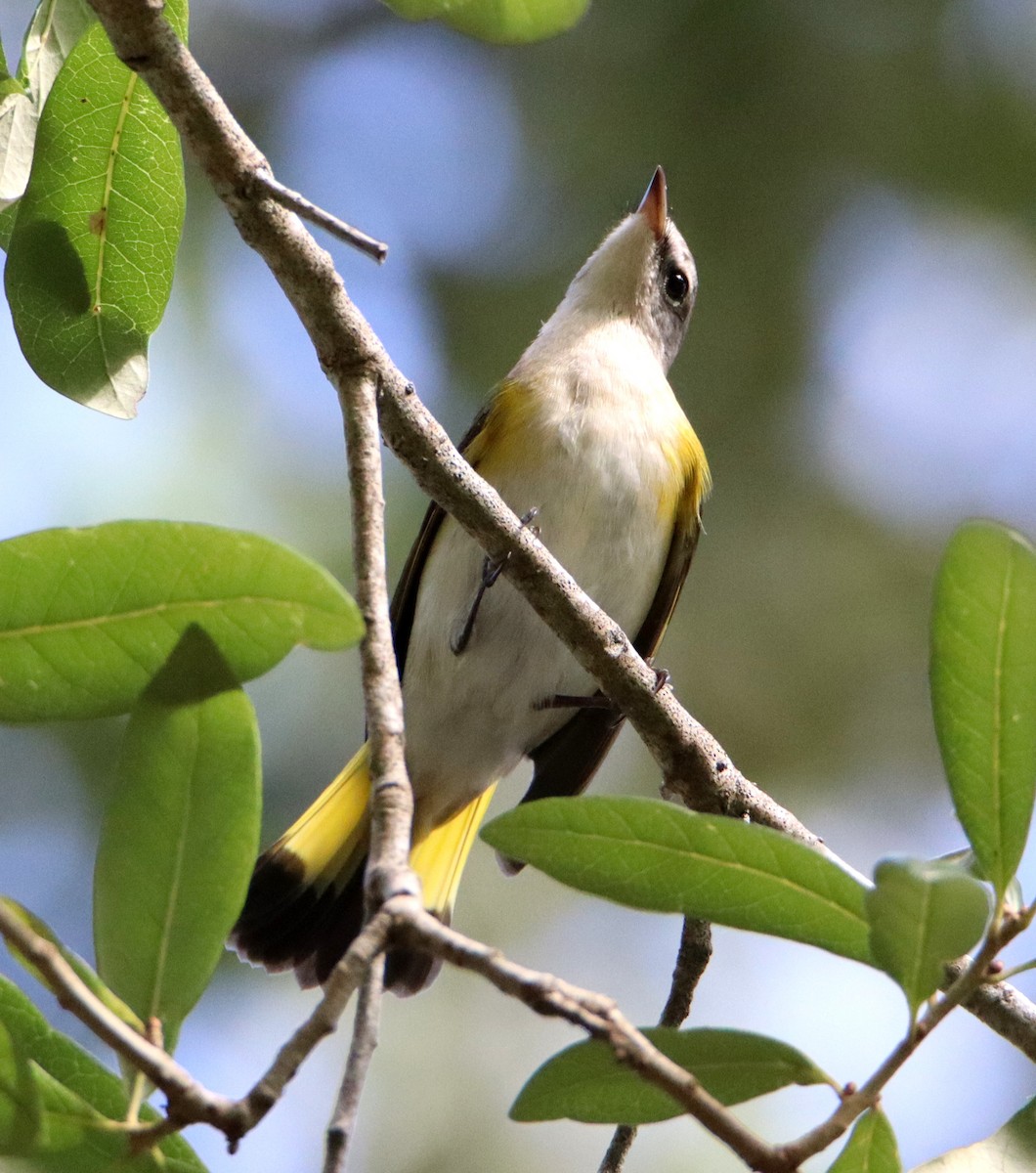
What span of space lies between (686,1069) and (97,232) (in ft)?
4.80

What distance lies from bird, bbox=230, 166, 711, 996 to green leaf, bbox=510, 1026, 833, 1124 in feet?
6.46

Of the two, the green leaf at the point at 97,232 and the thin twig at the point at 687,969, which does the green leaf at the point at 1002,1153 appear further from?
the green leaf at the point at 97,232

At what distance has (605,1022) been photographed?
1.05 meters

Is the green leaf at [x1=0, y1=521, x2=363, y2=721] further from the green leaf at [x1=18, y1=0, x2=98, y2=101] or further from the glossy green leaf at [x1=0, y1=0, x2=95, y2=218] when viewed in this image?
the green leaf at [x1=18, y1=0, x2=98, y2=101]

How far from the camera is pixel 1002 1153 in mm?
1556

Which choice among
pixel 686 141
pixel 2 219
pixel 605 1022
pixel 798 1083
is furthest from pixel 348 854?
pixel 686 141

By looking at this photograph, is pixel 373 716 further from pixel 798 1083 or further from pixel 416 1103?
pixel 416 1103

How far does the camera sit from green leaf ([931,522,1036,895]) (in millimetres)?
1339

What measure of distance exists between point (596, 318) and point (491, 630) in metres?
1.13

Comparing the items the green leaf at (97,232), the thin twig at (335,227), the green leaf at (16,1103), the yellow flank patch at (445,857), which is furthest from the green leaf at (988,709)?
the yellow flank patch at (445,857)

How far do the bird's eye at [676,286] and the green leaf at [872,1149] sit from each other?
3410 mm

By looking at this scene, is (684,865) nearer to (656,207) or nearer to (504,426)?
(504,426)

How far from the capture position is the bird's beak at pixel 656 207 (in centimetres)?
429

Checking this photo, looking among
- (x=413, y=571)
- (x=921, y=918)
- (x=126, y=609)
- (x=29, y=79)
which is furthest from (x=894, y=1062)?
(x=413, y=571)
